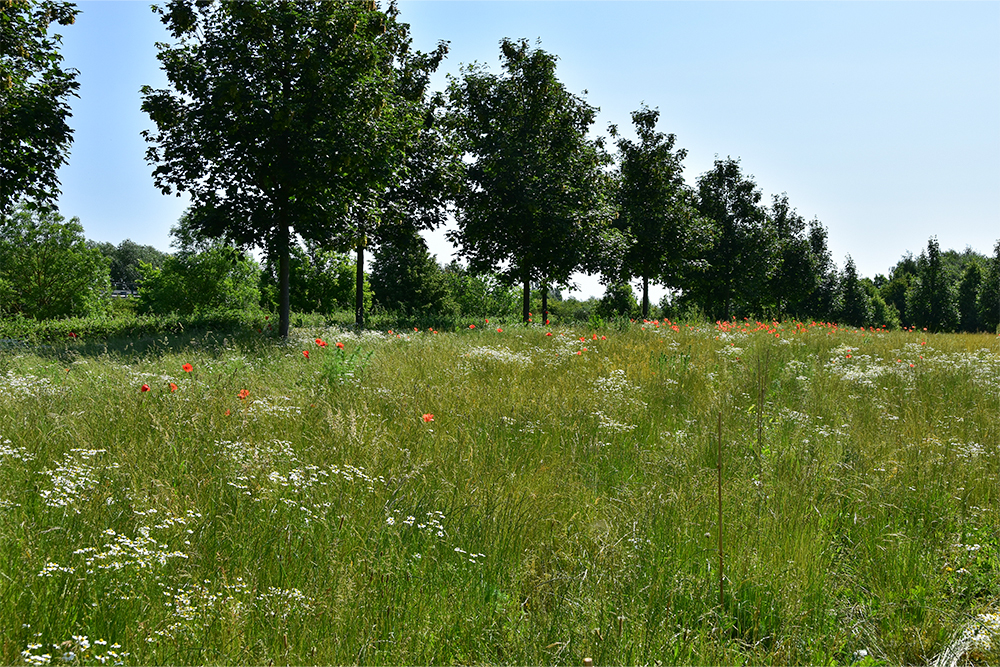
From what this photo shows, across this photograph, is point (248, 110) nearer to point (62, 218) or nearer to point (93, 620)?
point (93, 620)

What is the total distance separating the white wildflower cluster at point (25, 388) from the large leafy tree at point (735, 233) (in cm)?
3155

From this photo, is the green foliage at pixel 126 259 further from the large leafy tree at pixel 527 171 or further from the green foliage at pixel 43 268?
the large leafy tree at pixel 527 171

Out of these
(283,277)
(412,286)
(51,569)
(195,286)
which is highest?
(412,286)

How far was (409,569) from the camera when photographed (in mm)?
2570

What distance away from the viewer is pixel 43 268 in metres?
37.9

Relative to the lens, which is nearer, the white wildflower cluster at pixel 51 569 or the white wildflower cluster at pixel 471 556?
the white wildflower cluster at pixel 51 569

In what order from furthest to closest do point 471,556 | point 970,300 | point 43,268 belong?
point 970,300
point 43,268
point 471,556

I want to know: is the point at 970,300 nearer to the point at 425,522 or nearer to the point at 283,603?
the point at 425,522

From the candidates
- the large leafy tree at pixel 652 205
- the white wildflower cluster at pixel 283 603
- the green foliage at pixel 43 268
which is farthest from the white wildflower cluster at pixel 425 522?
the green foliage at pixel 43 268

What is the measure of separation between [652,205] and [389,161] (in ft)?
51.1

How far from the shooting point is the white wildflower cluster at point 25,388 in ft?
17.1

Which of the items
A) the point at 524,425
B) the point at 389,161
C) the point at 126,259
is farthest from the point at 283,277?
the point at 126,259

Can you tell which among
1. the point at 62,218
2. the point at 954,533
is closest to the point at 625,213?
the point at 954,533

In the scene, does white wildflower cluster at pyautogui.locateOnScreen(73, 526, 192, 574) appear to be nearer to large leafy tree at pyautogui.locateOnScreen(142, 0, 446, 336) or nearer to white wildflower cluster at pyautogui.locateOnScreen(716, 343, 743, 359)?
white wildflower cluster at pyautogui.locateOnScreen(716, 343, 743, 359)
